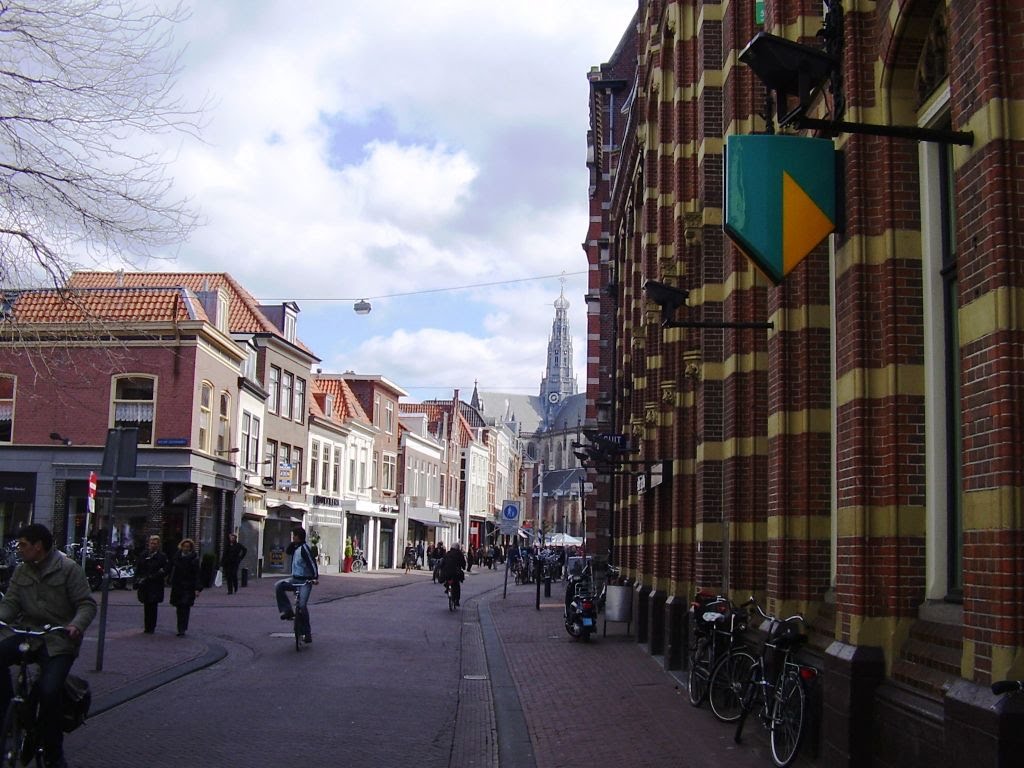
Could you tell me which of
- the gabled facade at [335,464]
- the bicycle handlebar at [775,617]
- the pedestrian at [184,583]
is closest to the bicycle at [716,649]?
the bicycle handlebar at [775,617]

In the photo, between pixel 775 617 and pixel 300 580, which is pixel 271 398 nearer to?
pixel 300 580

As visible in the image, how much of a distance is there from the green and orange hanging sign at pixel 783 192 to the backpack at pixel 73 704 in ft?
17.4

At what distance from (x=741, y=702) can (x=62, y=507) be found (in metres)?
29.8

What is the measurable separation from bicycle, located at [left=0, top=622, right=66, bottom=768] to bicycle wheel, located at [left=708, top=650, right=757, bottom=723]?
556 cm

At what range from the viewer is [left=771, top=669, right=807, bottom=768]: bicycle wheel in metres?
7.86

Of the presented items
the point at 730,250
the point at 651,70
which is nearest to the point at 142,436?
the point at 651,70

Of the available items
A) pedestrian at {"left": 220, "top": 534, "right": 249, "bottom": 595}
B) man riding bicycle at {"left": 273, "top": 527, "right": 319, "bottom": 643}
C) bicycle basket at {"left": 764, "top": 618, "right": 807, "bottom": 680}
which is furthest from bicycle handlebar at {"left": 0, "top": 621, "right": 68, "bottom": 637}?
pedestrian at {"left": 220, "top": 534, "right": 249, "bottom": 595}

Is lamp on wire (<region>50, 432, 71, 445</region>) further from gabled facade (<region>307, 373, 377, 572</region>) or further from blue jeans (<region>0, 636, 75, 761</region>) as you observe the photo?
blue jeans (<region>0, 636, 75, 761</region>)

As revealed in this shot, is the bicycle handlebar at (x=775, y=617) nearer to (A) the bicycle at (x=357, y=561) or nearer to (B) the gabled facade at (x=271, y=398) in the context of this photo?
(B) the gabled facade at (x=271, y=398)

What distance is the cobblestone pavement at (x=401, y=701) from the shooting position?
873 centimetres

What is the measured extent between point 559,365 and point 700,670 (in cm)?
14200

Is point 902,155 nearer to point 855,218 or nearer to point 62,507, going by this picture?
point 855,218

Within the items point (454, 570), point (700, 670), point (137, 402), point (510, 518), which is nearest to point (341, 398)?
point (137, 402)

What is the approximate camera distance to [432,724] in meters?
10.1
